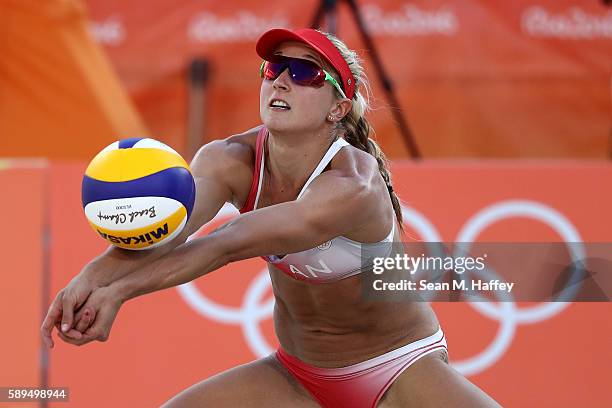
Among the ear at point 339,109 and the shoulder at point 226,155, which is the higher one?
the ear at point 339,109

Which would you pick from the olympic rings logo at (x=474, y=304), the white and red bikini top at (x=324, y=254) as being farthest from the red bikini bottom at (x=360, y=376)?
the olympic rings logo at (x=474, y=304)

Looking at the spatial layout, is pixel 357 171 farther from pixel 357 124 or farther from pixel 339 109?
pixel 357 124

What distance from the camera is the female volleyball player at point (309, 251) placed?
10.6ft

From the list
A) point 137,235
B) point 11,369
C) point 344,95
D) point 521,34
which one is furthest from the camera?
point 521,34

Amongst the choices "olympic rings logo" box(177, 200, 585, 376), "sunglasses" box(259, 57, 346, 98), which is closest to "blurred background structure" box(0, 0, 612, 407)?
"olympic rings logo" box(177, 200, 585, 376)

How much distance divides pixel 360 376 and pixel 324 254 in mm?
624

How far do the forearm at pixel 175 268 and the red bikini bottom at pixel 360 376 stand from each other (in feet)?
3.72

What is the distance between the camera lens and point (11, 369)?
564cm

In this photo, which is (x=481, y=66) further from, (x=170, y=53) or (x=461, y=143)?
(x=170, y=53)

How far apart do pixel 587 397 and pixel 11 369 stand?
333 centimetres

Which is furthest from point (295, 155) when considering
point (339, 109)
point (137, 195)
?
point (137, 195)

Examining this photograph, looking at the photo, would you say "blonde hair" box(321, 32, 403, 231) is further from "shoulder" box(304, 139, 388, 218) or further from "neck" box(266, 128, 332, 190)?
"shoulder" box(304, 139, 388, 218)

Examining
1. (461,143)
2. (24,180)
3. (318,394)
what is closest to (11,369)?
(24,180)

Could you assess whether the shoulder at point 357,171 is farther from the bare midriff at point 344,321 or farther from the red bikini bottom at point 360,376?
the red bikini bottom at point 360,376
